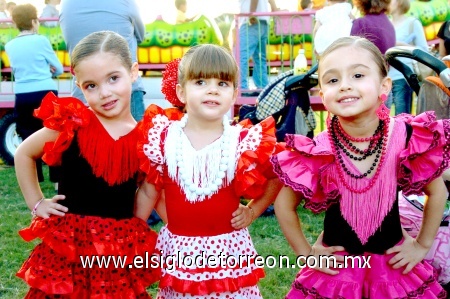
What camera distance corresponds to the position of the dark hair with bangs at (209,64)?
2689 mm

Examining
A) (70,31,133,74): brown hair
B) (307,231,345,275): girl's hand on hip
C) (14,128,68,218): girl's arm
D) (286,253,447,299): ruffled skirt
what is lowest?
(286,253,447,299): ruffled skirt

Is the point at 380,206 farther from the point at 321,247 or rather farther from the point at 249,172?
the point at 249,172

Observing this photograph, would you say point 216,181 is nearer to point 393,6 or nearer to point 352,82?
point 352,82

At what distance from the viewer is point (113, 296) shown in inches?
107

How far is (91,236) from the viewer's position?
8.97ft

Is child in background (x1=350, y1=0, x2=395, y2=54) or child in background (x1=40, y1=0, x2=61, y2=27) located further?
child in background (x1=40, y1=0, x2=61, y2=27)

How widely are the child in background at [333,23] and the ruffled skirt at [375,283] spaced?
4236mm

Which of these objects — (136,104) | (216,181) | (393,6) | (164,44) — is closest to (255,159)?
(216,181)

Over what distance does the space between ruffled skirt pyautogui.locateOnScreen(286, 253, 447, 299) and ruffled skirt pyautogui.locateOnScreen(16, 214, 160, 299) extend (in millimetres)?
735

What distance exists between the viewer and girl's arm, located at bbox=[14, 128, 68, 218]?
280 centimetres

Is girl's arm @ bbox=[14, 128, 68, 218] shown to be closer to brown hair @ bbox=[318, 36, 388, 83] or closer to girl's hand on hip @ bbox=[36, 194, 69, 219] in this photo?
girl's hand on hip @ bbox=[36, 194, 69, 219]

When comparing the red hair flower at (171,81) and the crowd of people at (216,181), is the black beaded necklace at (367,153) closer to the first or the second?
the crowd of people at (216,181)

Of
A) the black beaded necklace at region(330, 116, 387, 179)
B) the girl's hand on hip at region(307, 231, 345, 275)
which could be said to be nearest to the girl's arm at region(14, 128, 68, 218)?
the girl's hand on hip at region(307, 231, 345, 275)

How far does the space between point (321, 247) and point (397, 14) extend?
18.2 ft
